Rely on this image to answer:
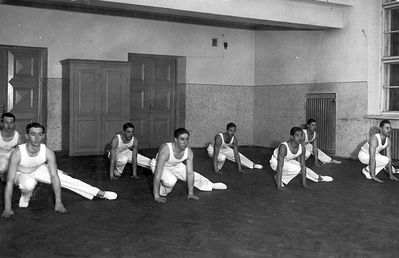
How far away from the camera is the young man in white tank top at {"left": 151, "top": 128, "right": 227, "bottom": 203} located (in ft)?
18.2

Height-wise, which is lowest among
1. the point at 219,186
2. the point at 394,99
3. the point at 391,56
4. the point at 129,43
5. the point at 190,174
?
the point at 219,186

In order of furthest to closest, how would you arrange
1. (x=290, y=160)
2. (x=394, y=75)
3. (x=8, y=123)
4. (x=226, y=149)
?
(x=394, y=75), (x=226, y=149), (x=290, y=160), (x=8, y=123)

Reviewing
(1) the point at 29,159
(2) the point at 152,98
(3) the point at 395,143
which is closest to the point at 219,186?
(1) the point at 29,159

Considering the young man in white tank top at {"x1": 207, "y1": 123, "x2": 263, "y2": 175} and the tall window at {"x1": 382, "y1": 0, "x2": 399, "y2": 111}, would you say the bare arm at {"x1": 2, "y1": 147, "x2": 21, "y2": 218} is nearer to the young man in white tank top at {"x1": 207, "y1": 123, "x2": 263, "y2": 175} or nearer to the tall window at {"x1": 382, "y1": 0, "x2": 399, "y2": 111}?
the young man in white tank top at {"x1": 207, "y1": 123, "x2": 263, "y2": 175}

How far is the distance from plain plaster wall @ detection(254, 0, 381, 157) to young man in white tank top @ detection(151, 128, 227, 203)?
197 inches

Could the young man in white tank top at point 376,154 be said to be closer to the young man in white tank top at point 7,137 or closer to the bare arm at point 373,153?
the bare arm at point 373,153

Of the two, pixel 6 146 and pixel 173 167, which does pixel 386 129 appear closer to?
pixel 173 167

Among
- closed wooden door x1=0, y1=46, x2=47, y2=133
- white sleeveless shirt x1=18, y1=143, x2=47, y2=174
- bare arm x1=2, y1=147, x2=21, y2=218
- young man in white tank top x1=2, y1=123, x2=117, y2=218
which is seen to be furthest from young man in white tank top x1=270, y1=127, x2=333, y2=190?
closed wooden door x1=0, y1=46, x2=47, y2=133

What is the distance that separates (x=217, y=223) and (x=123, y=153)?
10.9ft

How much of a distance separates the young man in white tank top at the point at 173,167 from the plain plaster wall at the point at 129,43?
17.3 feet

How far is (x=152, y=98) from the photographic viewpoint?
11734mm

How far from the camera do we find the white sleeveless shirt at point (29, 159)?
5.00 m

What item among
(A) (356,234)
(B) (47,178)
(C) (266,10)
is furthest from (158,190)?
(C) (266,10)

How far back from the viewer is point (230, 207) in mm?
5410
